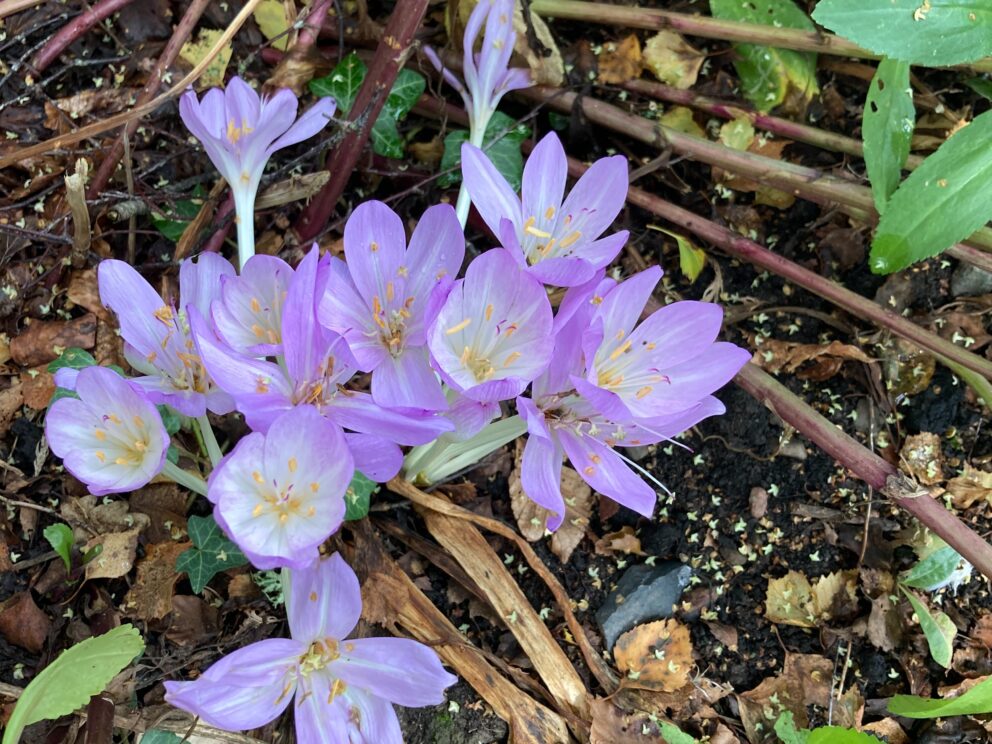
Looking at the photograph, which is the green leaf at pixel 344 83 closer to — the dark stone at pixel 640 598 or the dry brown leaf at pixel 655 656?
the dark stone at pixel 640 598

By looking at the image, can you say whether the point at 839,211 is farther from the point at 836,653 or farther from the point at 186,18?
the point at 186,18

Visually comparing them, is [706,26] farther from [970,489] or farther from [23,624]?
[23,624]

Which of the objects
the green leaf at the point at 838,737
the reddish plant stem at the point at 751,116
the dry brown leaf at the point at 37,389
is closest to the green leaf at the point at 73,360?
the dry brown leaf at the point at 37,389

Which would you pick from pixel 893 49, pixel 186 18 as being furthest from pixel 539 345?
pixel 186 18

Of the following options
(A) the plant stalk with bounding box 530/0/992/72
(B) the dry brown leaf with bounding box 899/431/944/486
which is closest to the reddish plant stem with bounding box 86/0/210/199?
(A) the plant stalk with bounding box 530/0/992/72

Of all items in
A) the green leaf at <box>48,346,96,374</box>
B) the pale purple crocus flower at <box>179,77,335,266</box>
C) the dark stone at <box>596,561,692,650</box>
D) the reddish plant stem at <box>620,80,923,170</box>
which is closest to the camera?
the pale purple crocus flower at <box>179,77,335,266</box>

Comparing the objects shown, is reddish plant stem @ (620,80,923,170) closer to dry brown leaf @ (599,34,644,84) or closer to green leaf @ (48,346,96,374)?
dry brown leaf @ (599,34,644,84)
